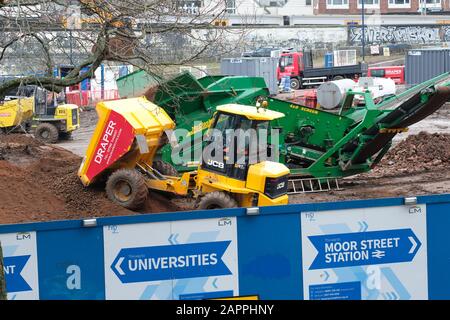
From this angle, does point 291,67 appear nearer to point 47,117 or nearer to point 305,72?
point 305,72

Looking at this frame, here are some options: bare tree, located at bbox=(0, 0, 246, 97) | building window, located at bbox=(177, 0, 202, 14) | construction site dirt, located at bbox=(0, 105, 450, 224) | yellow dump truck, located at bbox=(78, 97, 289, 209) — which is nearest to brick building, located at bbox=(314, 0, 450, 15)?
construction site dirt, located at bbox=(0, 105, 450, 224)

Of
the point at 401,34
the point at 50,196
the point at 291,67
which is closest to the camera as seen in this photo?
the point at 50,196

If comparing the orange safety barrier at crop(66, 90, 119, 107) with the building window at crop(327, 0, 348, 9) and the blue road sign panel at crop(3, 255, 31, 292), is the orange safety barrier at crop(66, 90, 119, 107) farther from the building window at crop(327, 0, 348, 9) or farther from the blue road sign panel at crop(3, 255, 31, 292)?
the building window at crop(327, 0, 348, 9)

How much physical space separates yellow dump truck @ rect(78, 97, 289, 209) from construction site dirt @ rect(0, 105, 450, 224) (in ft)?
1.42

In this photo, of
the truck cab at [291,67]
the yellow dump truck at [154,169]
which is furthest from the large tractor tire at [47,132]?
the truck cab at [291,67]

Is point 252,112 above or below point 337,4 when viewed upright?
below

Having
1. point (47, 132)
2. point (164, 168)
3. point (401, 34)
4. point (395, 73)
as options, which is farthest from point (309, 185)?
point (401, 34)

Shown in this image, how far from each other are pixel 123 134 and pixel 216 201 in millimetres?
2226

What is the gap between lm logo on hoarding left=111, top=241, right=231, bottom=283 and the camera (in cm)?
832

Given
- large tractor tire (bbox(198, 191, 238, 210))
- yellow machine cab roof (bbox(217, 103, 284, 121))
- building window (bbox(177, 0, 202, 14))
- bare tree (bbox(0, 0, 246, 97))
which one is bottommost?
large tractor tire (bbox(198, 191, 238, 210))

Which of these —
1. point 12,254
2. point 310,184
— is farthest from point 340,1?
point 12,254

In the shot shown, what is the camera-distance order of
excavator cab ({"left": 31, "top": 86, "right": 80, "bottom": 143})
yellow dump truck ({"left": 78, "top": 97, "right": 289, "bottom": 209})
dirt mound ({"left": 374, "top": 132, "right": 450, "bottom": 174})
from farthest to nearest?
1. excavator cab ({"left": 31, "top": 86, "right": 80, "bottom": 143})
2. dirt mound ({"left": 374, "top": 132, "right": 450, "bottom": 174})
3. yellow dump truck ({"left": 78, "top": 97, "right": 289, "bottom": 209})

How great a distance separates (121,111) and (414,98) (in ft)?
21.8

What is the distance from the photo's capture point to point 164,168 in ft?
56.5
